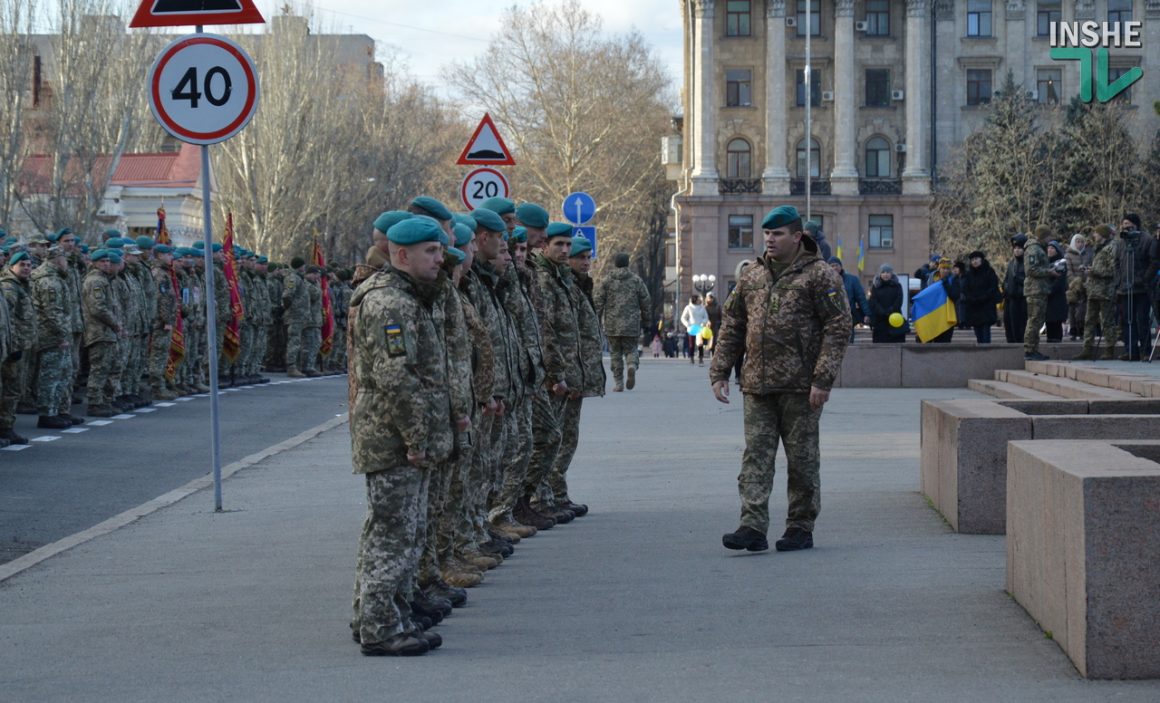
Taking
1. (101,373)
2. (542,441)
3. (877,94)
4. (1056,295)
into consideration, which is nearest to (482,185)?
(101,373)

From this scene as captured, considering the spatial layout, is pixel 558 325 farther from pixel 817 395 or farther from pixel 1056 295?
pixel 1056 295

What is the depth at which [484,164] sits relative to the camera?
20281mm

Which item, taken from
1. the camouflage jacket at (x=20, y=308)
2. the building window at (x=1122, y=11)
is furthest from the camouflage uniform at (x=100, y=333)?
the building window at (x=1122, y=11)

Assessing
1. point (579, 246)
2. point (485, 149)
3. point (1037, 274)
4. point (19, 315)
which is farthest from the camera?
point (1037, 274)

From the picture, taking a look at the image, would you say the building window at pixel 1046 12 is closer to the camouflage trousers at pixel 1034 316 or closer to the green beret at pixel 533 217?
the camouflage trousers at pixel 1034 316

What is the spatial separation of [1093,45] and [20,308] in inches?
1619

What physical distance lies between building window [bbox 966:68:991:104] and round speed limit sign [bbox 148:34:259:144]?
79836 mm

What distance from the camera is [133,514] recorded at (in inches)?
495

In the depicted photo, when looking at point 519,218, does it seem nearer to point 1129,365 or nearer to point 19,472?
point 19,472

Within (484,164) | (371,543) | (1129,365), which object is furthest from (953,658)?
(1129,365)

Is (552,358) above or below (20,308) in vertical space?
below

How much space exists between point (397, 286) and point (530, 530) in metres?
3.90

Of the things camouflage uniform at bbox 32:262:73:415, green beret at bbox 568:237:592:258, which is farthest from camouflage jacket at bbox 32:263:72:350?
green beret at bbox 568:237:592:258

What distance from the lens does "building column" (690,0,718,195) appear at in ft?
287
